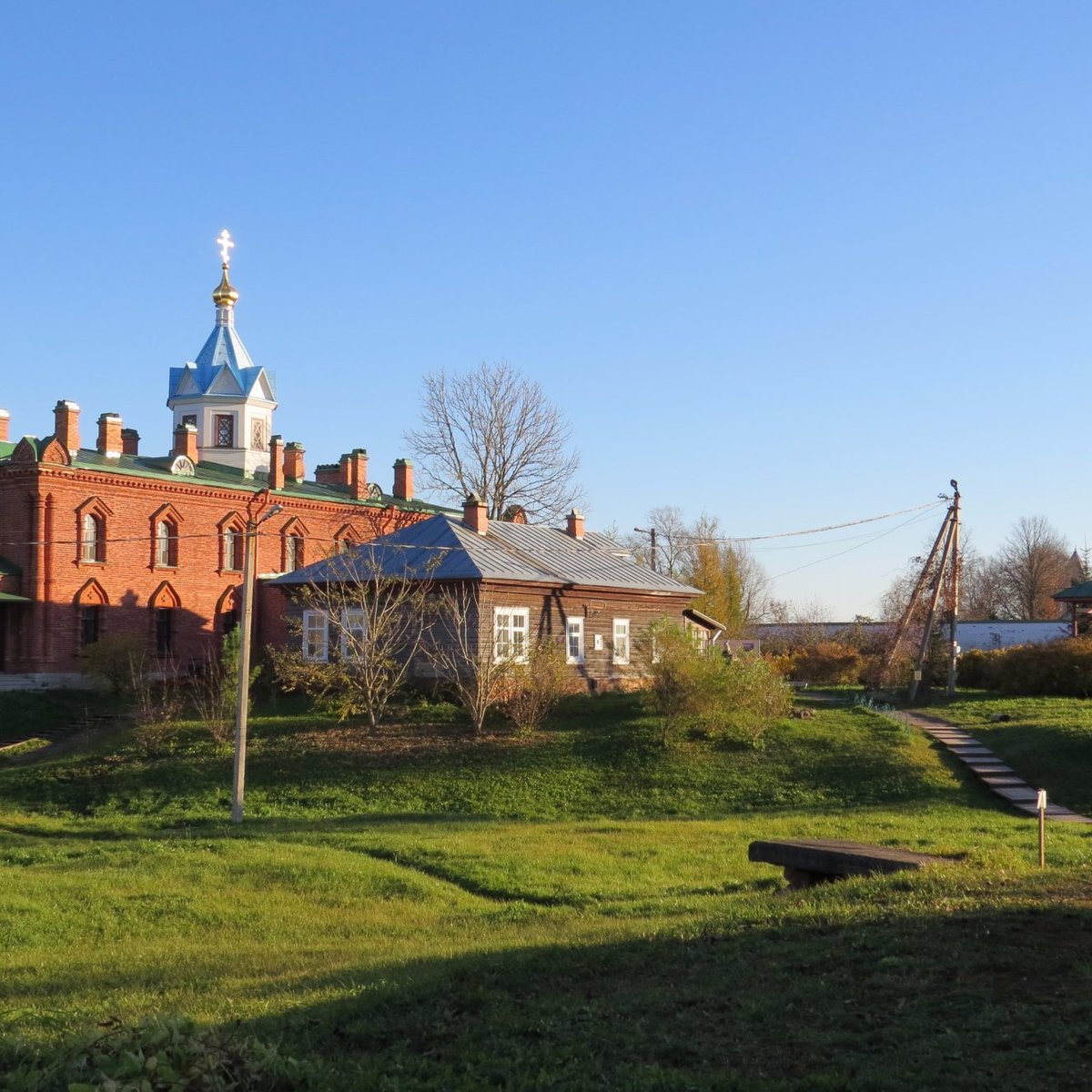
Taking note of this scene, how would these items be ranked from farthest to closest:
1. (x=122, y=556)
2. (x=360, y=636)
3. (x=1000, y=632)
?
(x=1000, y=632) < (x=122, y=556) < (x=360, y=636)

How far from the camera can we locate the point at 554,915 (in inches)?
541

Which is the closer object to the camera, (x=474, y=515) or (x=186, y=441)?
(x=474, y=515)

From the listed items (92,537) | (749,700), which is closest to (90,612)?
(92,537)

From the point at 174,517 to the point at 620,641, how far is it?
17970 millimetres

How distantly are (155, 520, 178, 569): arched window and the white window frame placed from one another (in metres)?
17.3

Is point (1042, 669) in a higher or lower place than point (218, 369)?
lower

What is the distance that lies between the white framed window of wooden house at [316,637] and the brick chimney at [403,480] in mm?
20351

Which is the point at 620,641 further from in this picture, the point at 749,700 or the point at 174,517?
the point at 174,517

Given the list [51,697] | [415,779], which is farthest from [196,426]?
[415,779]

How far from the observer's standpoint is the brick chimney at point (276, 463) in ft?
167

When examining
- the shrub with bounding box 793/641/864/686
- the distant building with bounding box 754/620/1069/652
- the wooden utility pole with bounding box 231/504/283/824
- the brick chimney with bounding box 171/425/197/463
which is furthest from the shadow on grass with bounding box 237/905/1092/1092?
the distant building with bounding box 754/620/1069/652

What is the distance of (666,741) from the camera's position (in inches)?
1124

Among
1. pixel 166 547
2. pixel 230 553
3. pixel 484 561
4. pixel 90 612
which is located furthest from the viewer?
pixel 230 553

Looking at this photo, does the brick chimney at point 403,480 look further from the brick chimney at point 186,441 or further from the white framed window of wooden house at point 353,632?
the white framed window of wooden house at point 353,632
